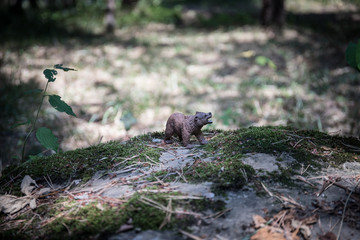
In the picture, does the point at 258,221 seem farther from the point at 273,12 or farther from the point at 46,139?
the point at 273,12

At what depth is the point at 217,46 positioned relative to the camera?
7.98 meters

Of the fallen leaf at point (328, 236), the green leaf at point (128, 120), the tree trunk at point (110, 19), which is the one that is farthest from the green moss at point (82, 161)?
the tree trunk at point (110, 19)

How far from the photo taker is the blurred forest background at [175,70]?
15.4ft

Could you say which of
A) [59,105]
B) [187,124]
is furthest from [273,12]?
[59,105]

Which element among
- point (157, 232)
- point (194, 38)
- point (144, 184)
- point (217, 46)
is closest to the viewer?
point (157, 232)

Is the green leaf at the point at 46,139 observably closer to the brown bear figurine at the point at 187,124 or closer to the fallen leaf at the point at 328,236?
the brown bear figurine at the point at 187,124

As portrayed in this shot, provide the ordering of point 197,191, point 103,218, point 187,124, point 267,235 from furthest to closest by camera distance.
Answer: point 187,124 < point 197,191 < point 103,218 < point 267,235

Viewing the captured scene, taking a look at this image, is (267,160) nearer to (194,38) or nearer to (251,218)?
(251,218)

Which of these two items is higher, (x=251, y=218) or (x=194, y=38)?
(x=194, y=38)

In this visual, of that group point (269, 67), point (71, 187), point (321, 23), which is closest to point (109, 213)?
point (71, 187)

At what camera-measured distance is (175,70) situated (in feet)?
21.7

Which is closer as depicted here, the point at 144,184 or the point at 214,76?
the point at 144,184

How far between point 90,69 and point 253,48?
4.27m

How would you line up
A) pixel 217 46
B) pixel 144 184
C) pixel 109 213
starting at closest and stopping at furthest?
pixel 109 213, pixel 144 184, pixel 217 46
